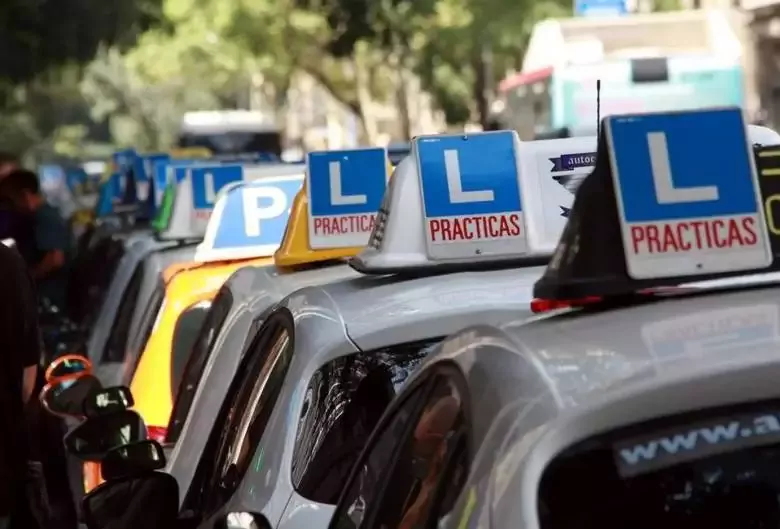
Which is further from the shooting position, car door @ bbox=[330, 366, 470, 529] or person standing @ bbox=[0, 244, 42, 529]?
person standing @ bbox=[0, 244, 42, 529]

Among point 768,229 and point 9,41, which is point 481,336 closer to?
point 768,229

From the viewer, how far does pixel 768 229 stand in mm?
2844

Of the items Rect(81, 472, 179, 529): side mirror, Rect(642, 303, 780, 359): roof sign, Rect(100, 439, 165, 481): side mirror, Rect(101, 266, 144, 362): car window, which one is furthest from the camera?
Rect(101, 266, 144, 362): car window

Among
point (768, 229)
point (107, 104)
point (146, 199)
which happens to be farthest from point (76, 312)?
point (107, 104)

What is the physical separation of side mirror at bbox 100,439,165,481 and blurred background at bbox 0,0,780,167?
330 inches

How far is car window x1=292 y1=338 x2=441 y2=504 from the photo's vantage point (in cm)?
393

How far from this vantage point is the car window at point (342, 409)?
3.93m

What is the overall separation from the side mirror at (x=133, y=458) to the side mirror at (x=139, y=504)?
0.43 m

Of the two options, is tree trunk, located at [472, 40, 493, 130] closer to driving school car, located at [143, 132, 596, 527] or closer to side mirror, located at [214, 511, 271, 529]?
driving school car, located at [143, 132, 596, 527]

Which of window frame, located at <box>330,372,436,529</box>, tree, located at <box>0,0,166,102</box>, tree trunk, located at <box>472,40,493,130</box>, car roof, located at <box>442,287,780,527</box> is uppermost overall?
tree, located at <box>0,0,166,102</box>

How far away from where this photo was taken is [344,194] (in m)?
5.95

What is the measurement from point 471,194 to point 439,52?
3197 cm

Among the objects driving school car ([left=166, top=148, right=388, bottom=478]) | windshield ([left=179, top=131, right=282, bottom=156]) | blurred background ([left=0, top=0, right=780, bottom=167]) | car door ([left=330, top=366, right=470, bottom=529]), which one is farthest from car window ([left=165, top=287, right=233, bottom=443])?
windshield ([left=179, top=131, right=282, bottom=156])

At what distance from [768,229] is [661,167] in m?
0.23
